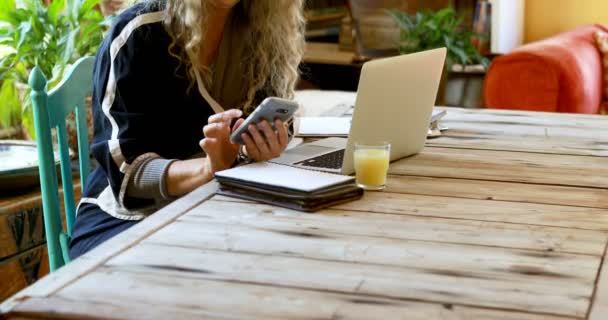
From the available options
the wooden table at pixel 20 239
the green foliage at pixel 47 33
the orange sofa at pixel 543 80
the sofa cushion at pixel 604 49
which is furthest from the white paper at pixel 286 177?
the sofa cushion at pixel 604 49

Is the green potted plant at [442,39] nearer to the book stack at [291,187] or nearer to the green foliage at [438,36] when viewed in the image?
the green foliage at [438,36]

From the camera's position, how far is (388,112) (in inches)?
60.5

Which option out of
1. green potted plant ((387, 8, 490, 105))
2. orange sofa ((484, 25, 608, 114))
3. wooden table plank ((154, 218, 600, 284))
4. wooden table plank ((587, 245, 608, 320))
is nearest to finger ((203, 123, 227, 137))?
wooden table plank ((154, 218, 600, 284))

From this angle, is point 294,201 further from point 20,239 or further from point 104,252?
point 20,239

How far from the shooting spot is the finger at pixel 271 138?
1506mm

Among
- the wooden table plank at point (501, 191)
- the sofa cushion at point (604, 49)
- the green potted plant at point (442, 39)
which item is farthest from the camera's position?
the green potted plant at point (442, 39)

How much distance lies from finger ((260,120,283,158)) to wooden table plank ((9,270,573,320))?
561mm

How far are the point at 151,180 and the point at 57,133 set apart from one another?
10.7 inches

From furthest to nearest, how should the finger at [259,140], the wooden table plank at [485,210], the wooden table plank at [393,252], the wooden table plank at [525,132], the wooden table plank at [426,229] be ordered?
the wooden table plank at [525,132], the finger at [259,140], the wooden table plank at [485,210], the wooden table plank at [426,229], the wooden table plank at [393,252]

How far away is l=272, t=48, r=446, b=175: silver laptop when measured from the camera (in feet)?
4.77

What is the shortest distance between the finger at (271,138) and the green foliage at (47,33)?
1.28m

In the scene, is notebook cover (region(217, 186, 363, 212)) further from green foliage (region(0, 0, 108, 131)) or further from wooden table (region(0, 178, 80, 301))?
green foliage (region(0, 0, 108, 131))

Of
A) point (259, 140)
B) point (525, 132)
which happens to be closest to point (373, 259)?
point (259, 140)

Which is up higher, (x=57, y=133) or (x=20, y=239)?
(x=57, y=133)
